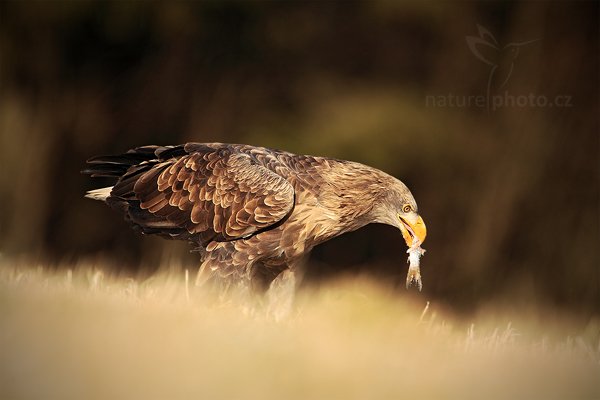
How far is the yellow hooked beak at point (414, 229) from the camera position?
3676mm

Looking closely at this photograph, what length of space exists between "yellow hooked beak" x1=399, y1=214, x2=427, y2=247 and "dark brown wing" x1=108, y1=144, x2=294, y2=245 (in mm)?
502

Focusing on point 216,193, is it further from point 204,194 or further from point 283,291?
point 283,291

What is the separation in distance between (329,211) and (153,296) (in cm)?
90

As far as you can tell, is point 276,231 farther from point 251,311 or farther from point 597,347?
point 597,347

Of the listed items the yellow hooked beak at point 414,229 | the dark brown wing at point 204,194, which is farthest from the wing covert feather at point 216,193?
the yellow hooked beak at point 414,229

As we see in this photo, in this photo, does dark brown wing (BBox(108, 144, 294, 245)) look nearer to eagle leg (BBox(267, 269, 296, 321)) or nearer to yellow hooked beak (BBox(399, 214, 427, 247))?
eagle leg (BBox(267, 269, 296, 321))

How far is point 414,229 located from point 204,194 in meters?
0.96

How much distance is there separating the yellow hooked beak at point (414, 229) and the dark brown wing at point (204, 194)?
0.50 meters

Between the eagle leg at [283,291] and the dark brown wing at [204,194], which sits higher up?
the dark brown wing at [204,194]

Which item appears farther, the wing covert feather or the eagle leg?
the eagle leg

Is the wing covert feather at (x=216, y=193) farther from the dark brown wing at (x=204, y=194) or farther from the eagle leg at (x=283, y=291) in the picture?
the eagle leg at (x=283, y=291)

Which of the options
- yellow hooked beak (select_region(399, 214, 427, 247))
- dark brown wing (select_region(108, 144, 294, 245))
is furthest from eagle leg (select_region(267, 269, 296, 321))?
yellow hooked beak (select_region(399, 214, 427, 247))

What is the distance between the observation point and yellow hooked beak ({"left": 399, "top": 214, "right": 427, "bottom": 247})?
3.68m

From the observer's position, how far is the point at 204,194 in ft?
12.9
